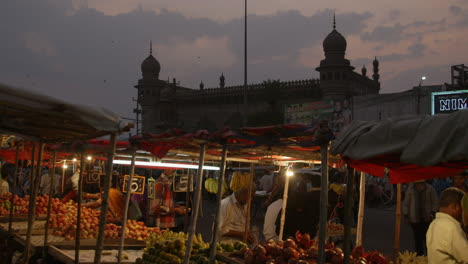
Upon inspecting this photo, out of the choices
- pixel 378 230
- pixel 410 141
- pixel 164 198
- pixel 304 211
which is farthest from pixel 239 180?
pixel 410 141

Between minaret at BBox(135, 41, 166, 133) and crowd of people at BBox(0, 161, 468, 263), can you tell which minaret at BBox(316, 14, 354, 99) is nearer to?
minaret at BBox(135, 41, 166, 133)

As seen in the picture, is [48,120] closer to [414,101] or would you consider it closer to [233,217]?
[233,217]

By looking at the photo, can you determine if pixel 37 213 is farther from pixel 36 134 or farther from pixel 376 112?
pixel 376 112

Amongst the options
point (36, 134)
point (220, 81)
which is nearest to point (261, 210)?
point (36, 134)

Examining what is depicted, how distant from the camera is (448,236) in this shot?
13.9 ft

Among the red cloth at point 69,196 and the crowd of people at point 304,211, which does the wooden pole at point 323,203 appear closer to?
the crowd of people at point 304,211

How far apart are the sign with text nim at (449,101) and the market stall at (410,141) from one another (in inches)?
883

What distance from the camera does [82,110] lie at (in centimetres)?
355

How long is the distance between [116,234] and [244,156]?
237cm

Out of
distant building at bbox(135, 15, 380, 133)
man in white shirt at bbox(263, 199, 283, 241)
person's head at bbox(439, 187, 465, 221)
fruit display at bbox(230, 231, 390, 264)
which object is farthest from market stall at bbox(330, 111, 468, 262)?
distant building at bbox(135, 15, 380, 133)

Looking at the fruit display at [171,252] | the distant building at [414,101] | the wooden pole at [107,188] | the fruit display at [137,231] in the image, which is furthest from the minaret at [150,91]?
the wooden pole at [107,188]

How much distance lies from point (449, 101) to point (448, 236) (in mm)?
23290

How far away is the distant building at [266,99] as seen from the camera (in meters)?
39.3

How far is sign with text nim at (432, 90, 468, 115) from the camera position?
24.5 m
